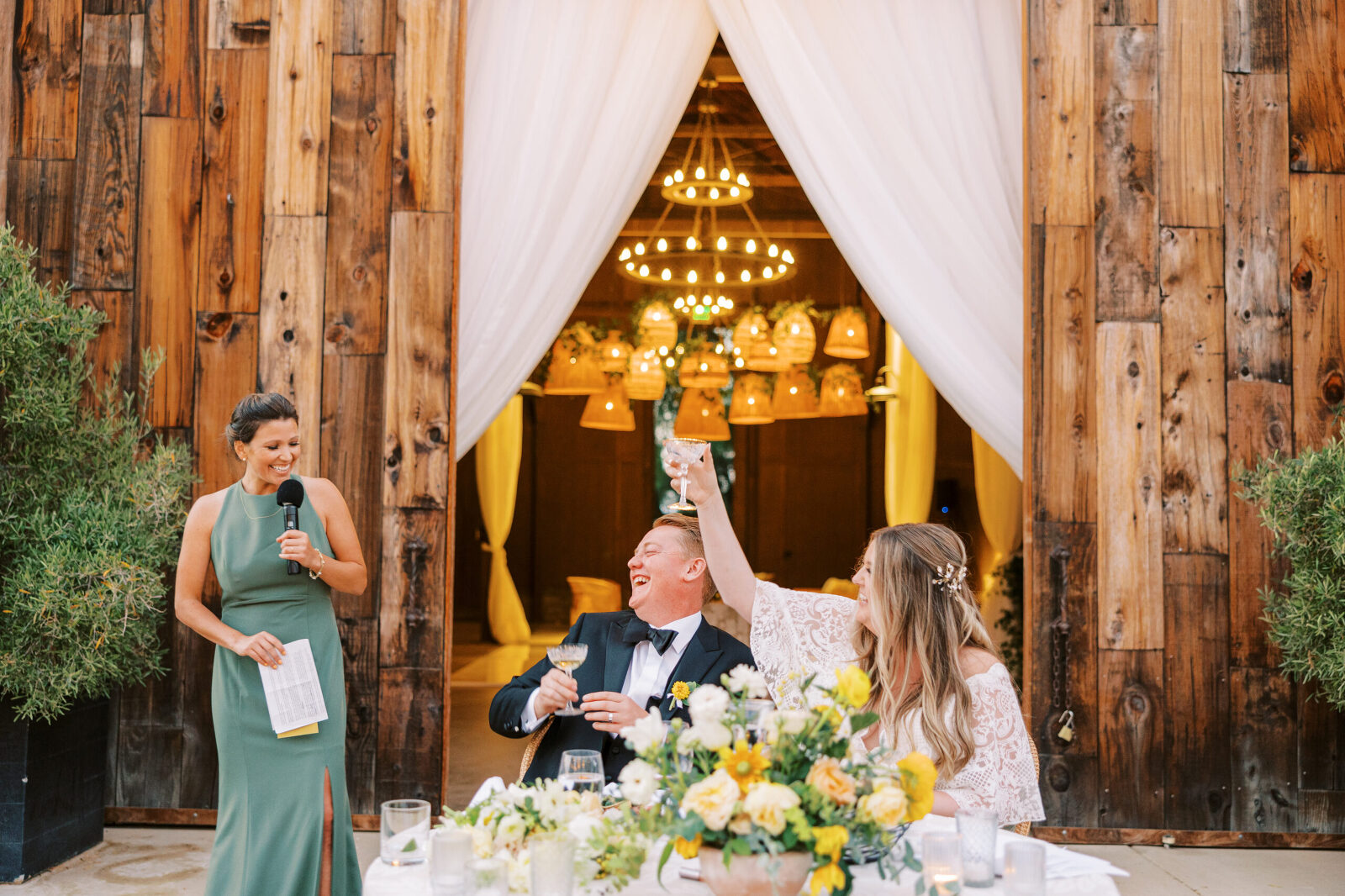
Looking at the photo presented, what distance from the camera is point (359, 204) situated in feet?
13.1

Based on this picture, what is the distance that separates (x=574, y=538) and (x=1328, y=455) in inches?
388

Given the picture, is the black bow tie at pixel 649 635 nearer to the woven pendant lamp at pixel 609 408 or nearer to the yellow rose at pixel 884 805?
the yellow rose at pixel 884 805

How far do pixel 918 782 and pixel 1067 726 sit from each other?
255 centimetres

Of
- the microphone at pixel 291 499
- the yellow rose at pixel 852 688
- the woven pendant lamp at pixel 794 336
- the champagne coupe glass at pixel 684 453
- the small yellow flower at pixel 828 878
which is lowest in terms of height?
the small yellow flower at pixel 828 878

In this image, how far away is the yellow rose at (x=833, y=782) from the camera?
1445 mm

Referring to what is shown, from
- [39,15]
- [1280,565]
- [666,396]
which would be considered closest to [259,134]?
[39,15]

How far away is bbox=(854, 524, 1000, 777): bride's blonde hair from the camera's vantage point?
2.24 m

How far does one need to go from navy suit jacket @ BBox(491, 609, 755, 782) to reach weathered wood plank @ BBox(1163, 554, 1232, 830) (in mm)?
1942

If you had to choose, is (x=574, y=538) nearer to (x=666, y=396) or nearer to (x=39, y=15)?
(x=666, y=396)

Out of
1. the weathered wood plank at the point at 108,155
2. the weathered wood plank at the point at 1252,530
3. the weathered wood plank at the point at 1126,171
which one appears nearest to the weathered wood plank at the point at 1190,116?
the weathered wood plank at the point at 1126,171

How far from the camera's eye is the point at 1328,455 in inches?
132

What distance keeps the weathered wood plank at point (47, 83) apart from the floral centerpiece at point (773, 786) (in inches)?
146

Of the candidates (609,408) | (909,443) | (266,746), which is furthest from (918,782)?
(909,443)

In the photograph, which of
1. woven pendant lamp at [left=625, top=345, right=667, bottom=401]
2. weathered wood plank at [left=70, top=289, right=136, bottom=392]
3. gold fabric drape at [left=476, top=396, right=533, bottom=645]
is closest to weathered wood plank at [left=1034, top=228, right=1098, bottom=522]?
woven pendant lamp at [left=625, top=345, right=667, bottom=401]
